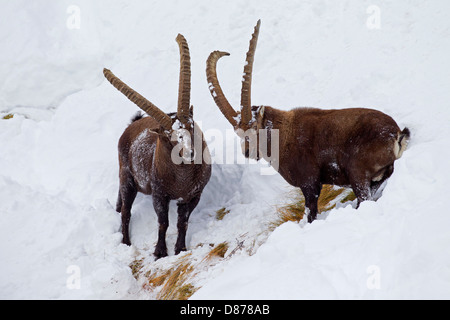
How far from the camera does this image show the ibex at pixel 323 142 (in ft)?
16.9

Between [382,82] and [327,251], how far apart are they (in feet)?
16.2

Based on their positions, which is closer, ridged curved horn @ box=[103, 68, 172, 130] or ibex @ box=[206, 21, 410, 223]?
ibex @ box=[206, 21, 410, 223]

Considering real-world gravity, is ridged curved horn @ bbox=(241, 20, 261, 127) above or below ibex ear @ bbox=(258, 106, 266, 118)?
above

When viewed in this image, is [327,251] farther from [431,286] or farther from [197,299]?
[197,299]

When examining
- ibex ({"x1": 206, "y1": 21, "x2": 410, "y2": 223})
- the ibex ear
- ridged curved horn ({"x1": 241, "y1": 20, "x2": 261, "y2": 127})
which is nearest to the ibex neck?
ibex ({"x1": 206, "y1": 21, "x2": 410, "y2": 223})

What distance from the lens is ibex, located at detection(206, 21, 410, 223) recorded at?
515 cm

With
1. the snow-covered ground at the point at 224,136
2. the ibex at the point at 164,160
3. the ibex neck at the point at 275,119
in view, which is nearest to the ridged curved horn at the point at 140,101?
the ibex at the point at 164,160

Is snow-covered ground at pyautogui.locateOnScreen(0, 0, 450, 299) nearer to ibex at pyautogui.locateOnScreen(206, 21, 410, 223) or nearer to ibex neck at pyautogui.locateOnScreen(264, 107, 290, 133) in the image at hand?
ibex at pyautogui.locateOnScreen(206, 21, 410, 223)

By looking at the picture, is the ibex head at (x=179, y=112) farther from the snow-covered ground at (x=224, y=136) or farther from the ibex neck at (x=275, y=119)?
the snow-covered ground at (x=224, y=136)

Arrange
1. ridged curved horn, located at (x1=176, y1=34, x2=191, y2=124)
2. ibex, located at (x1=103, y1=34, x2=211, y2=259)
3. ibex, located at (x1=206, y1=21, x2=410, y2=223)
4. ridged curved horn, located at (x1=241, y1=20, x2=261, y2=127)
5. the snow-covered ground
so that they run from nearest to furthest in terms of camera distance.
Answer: the snow-covered ground, ibex, located at (x1=206, y1=21, x2=410, y2=223), ridged curved horn, located at (x1=241, y1=20, x2=261, y2=127), ridged curved horn, located at (x1=176, y1=34, x2=191, y2=124), ibex, located at (x1=103, y1=34, x2=211, y2=259)

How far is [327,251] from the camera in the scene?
371 cm

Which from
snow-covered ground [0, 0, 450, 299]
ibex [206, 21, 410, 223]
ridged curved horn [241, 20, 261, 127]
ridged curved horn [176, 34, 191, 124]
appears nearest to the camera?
snow-covered ground [0, 0, 450, 299]

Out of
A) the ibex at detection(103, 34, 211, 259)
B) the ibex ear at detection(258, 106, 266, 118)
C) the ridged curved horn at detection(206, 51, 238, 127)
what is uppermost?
the ridged curved horn at detection(206, 51, 238, 127)
